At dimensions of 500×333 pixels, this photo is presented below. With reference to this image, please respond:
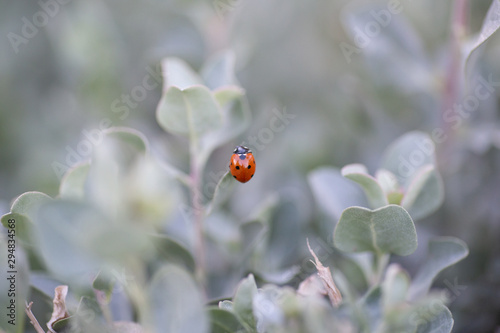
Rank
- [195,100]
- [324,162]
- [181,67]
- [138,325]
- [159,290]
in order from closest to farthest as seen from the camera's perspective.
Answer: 1. [159,290]
2. [138,325]
3. [195,100]
4. [181,67]
5. [324,162]

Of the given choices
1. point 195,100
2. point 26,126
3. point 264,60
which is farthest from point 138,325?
point 264,60

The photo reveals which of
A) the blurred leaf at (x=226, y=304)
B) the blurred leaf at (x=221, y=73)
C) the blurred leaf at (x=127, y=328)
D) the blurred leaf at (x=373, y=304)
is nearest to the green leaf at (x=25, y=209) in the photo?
the blurred leaf at (x=127, y=328)

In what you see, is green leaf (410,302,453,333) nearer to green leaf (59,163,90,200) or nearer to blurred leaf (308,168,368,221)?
blurred leaf (308,168,368,221)

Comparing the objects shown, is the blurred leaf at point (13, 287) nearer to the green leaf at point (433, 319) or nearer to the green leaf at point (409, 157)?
the green leaf at point (433, 319)

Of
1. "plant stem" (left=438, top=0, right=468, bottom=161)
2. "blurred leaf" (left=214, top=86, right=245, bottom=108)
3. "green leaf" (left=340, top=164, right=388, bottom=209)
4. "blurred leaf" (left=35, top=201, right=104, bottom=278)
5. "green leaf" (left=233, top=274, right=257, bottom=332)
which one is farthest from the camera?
"plant stem" (left=438, top=0, right=468, bottom=161)

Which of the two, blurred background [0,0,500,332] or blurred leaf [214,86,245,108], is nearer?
blurred leaf [214,86,245,108]

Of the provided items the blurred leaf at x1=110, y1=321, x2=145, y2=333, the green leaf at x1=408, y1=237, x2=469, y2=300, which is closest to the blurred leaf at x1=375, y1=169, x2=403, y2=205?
the green leaf at x1=408, y1=237, x2=469, y2=300

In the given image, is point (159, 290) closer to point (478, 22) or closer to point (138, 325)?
point (138, 325)

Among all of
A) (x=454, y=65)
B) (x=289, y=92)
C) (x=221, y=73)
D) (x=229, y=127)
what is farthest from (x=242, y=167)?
(x=289, y=92)
